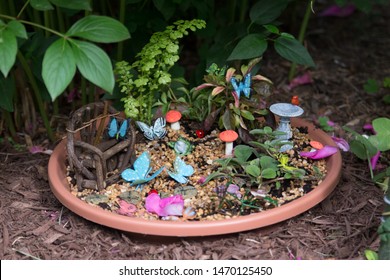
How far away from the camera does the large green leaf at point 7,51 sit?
1.39 m

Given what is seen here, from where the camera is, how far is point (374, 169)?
204 cm

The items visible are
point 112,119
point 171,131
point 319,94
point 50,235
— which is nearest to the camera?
point 50,235

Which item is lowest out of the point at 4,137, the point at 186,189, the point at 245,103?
the point at 4,137

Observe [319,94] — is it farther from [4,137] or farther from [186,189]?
[4,137]

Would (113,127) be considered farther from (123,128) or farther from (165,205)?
(165,205)

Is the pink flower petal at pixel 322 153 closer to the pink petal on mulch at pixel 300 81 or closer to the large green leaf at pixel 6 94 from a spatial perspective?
the pink petal on mulch at pixel 300 81

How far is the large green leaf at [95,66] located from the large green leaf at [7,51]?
0.45 ft

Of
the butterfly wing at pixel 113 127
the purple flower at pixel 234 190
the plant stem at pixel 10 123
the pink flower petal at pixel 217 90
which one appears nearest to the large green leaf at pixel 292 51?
the pink flower petal at pixel 217 90

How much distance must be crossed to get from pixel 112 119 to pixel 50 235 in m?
0.39

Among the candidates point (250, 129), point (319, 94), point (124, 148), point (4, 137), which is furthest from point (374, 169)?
point (4, 137)

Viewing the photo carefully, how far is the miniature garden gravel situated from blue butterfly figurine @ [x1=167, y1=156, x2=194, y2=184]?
0.02 metres

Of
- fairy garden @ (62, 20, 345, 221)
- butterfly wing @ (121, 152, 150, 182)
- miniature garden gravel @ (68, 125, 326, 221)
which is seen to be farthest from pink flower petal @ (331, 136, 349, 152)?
butterfly wing @ (121, 152, 150, 182)

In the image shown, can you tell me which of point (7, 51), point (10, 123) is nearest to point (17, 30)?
point (7, 51)

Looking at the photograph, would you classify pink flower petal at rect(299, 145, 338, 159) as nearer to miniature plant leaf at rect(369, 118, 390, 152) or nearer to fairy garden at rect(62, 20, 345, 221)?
fairy garden at rect(62, 20, 345, 221)
